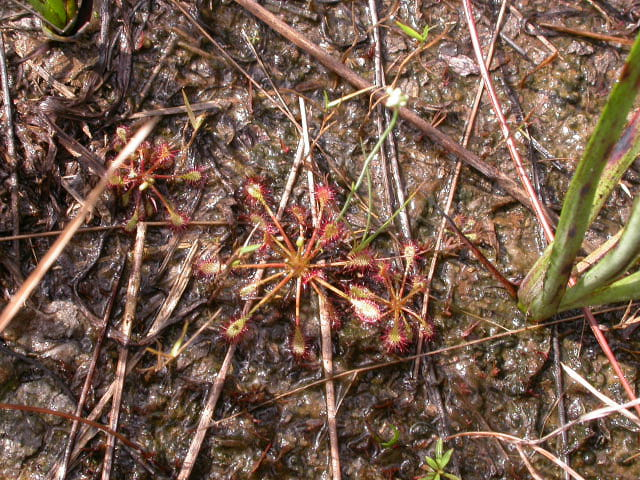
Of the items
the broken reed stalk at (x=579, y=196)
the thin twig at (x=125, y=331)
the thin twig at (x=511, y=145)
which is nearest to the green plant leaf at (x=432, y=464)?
the broken reed stalk at (x=579, y=196)

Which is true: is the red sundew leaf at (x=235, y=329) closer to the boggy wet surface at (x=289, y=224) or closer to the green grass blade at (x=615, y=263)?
the boggy wet surface at (x=289, y=224)

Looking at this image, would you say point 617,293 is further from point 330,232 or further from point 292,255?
point 292,255

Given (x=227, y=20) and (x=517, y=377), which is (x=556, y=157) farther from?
(x=227, y=20)

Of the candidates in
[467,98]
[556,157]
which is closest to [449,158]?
[467,98]

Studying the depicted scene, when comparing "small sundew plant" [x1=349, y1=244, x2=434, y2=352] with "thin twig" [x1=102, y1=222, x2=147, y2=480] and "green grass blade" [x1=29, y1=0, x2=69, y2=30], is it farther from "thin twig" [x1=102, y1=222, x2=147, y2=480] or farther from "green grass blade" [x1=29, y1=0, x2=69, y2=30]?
"green grass blade" [x1=29, y1=0, x2=69, y2=30]

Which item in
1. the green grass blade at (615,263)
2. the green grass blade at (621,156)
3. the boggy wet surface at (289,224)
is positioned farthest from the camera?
the boggy wet surface at (289,224)

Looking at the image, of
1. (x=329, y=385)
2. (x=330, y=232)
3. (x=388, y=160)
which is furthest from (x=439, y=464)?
(x=388, y=160)

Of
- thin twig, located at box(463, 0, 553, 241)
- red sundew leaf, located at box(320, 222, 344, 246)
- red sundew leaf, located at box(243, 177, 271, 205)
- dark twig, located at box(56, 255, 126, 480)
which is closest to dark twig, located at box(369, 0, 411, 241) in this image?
red sundew leaf, located at box(320, 222, 344, 246)
